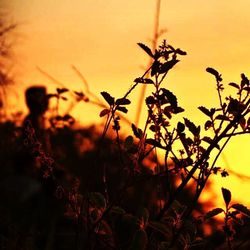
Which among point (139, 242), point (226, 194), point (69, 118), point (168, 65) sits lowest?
point (139, 242)

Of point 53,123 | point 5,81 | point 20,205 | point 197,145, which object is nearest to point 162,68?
point 197,145

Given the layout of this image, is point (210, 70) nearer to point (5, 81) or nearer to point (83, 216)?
point (83, 216)

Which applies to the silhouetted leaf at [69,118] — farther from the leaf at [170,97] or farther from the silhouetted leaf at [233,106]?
the silhouetted leaf at [233,106]

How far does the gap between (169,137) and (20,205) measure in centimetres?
699

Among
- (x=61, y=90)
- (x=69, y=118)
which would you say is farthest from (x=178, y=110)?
(x=69, y=118)

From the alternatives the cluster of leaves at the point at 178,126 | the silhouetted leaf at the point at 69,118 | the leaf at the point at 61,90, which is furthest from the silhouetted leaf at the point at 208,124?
the silhouetted leaf at the point at 69,118

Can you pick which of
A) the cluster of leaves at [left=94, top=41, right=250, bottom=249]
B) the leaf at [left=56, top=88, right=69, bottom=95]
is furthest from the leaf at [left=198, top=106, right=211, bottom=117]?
the leaf at [left=56, top=88, right=69, bottom=95]

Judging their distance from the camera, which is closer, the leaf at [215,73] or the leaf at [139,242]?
the leaf at [139,242]

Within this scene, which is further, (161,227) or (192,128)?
(192,128)

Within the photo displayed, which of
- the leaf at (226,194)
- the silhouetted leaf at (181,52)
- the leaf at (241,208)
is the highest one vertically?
the silhouetted leaf at (181,52)

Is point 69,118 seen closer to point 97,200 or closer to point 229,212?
point 97,200

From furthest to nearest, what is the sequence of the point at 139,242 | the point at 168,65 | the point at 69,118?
the point at 69,118, the point at 168,65, the point at 139,242

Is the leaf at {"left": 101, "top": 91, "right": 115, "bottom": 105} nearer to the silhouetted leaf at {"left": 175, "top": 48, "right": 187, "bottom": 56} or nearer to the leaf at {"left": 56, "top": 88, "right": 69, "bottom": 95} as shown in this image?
the silhouetted leaf at {"left": 175, "top": 48, "right": 187, "bottom": 56}

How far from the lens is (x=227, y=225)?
10.0 feet
